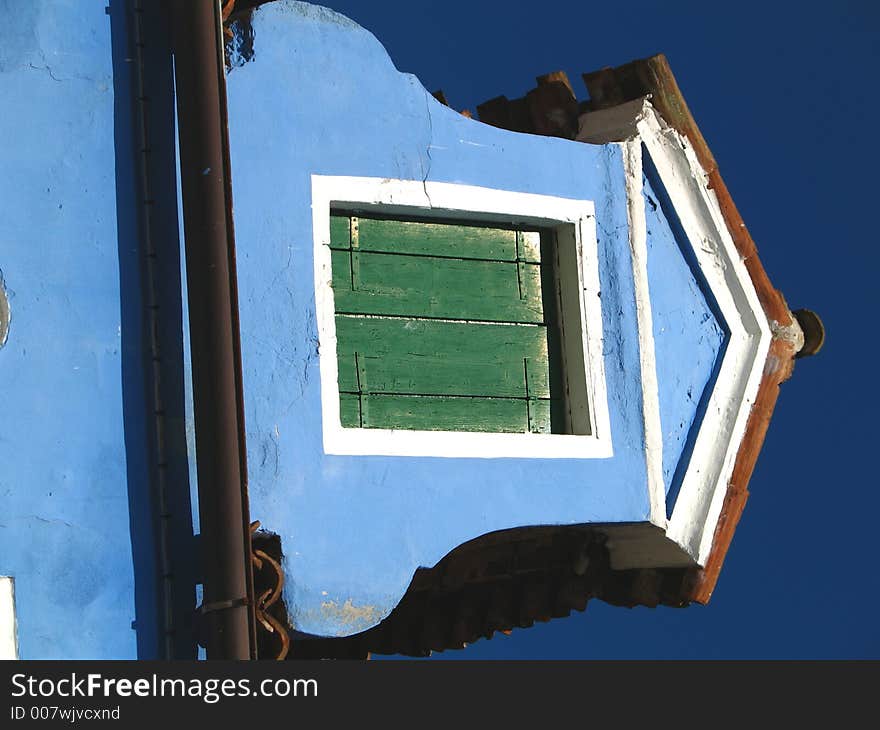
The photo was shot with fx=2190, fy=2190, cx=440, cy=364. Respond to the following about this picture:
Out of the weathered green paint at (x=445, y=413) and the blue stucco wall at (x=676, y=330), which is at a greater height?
the blue stucco wall at (x=676, y=330)

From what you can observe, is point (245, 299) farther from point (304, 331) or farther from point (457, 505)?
point (457, 505)

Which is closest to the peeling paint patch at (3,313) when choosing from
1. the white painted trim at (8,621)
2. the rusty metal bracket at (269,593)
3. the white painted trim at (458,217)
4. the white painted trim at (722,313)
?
the white painted trim at (8,621)

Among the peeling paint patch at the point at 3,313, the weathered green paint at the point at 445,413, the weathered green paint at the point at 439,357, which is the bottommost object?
the weathered green paint at the point at 445,413

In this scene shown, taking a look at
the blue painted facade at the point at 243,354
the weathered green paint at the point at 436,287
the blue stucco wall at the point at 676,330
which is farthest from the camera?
the blue stucco wall at the point at 676,330

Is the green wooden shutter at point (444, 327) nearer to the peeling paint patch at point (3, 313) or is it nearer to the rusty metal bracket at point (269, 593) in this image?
the rusty metal bracket at point (269, 593)

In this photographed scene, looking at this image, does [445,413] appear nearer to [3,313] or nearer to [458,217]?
[458,217]

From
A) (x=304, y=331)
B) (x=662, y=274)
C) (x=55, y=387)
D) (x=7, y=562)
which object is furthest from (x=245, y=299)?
(x=662, y=274)

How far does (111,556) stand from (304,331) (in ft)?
4.56

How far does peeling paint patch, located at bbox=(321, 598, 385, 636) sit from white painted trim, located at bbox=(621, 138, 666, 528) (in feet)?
5.24

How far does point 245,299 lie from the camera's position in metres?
9.85

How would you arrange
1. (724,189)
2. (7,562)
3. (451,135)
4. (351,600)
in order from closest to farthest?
(7,562)
(351,600)
(451,135)
(724,189)

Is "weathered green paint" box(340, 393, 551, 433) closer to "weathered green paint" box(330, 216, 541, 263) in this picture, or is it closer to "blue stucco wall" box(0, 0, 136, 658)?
"weathered green paint" box(330, 216, 541, 263)

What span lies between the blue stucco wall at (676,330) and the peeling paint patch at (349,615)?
1.77m

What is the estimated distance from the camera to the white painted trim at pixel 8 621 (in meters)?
9.03
